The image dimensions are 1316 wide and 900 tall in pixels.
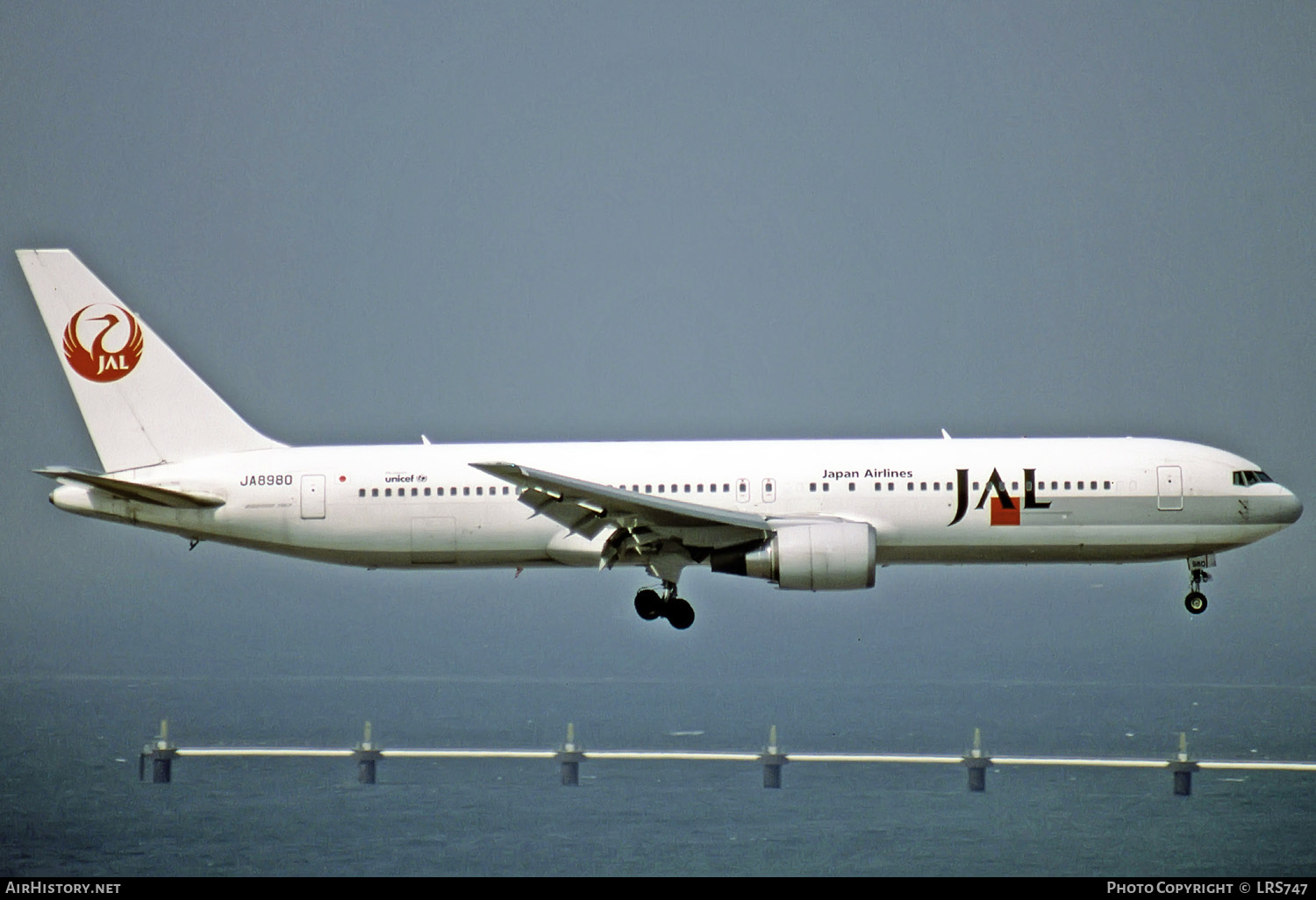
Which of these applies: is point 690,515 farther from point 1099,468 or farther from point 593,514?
point 1099,468

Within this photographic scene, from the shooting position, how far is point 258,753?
9531 centimetres

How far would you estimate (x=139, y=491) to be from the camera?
1278 inches

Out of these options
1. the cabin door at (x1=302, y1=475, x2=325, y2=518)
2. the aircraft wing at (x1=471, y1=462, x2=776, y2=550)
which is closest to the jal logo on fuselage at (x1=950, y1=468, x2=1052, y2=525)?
the aircraft wing at (x1=471, y1=462, x2=776, y2=550)

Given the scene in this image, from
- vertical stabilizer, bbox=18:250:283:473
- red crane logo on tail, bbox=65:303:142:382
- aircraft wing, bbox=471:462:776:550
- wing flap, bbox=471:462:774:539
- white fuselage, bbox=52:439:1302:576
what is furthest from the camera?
red crane logo on tail, bbox=65:303:142:382

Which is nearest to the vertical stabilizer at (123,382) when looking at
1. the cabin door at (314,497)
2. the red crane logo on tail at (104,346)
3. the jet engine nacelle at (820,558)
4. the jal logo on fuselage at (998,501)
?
the red crane logo on tail at (104,346)

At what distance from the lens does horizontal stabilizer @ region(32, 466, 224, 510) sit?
102ft

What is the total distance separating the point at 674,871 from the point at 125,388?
335ft

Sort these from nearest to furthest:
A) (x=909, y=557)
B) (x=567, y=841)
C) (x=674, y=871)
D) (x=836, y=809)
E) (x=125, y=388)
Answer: (x=909, y=557)
(x=125, y=388)
(x=674, y=871)
(x=567, y=841)
(x=836, y=809)

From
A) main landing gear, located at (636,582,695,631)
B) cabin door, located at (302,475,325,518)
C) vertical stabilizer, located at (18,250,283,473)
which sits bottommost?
main landing gear, located at (636,582,695,631)

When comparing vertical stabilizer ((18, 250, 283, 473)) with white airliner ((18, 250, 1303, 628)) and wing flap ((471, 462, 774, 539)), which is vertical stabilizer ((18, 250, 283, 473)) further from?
wing flap ((471, 462, 774, 539))

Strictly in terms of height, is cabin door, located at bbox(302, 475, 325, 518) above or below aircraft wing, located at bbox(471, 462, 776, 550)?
above

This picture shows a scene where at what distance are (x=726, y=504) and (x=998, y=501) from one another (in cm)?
626

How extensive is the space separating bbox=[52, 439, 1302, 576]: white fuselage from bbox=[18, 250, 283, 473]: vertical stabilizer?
6.73 ft

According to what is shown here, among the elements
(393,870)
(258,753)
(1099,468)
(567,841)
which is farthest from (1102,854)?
(1099,468)
